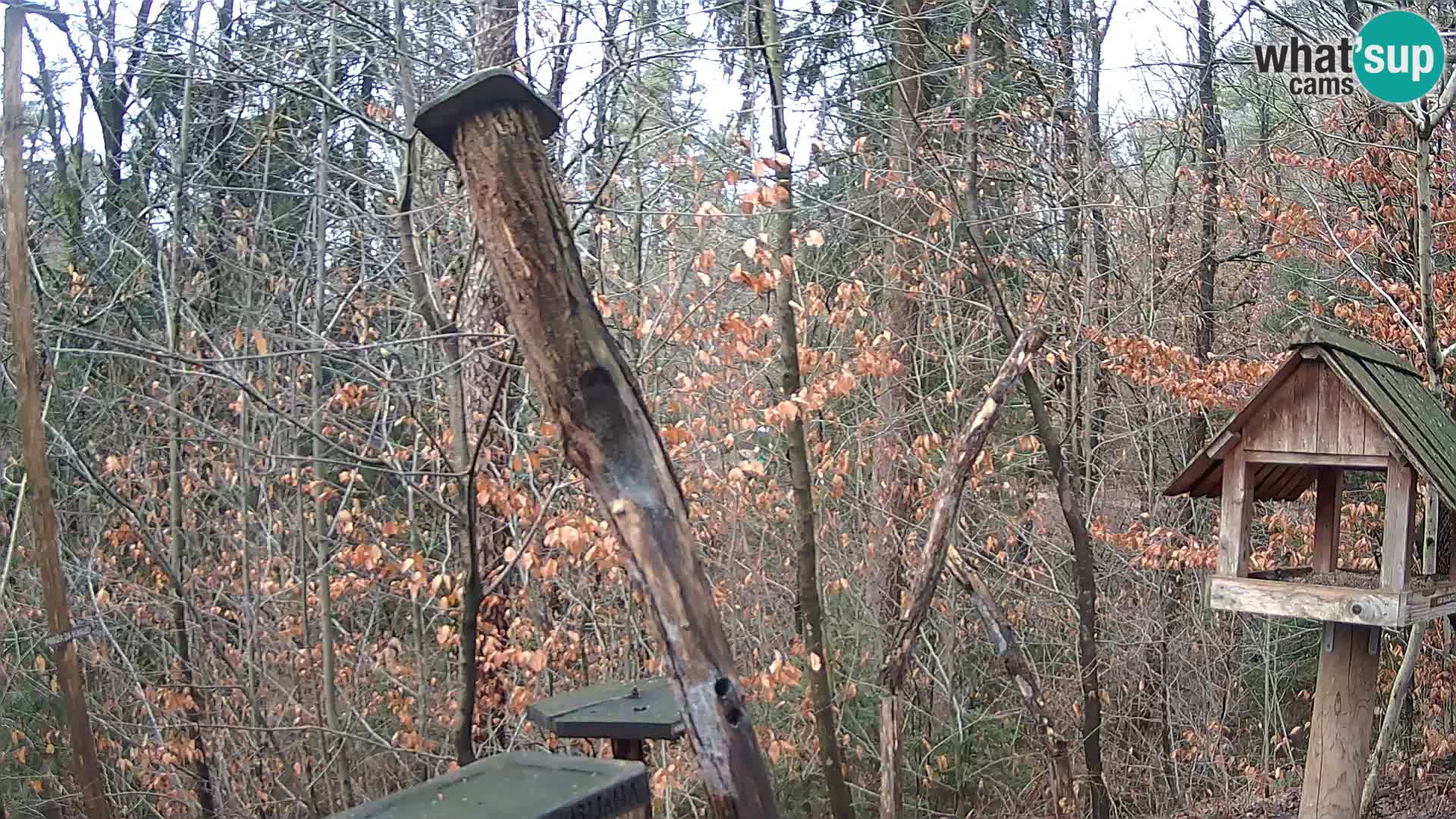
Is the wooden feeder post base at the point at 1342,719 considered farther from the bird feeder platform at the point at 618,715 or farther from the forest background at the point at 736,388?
the bird feeder platform at the point at 618,715

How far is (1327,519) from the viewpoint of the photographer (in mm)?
4387

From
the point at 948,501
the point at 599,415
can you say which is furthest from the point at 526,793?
the point at 948,501

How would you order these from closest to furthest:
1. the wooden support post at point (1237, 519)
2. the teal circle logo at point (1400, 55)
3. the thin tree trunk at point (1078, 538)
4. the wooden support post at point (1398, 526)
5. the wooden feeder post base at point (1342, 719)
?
the wooden support post at point (1398, 526) < the wooden support post at point (1237, 519) < the wooden feeder post base at point (1342, 719) < the teal circle logo at point (1400, 55) < the thin tree trunk at point (1078, 538)

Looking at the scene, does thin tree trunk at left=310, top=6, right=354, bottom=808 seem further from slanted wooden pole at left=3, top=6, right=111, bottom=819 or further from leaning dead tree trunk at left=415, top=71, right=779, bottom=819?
leaning dead tree trunk at left=415, top=71, right=779, bottom=819

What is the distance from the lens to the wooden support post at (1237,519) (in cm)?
412

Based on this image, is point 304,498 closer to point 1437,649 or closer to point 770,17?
point 770,17

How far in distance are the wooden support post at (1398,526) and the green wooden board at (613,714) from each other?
247 cm

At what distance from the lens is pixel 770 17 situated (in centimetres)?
600

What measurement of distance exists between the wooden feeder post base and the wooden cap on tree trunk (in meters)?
3.47

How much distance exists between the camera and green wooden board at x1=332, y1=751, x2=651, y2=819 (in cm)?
260

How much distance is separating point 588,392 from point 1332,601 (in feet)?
8.82

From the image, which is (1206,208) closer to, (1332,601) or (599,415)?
(1332,601)

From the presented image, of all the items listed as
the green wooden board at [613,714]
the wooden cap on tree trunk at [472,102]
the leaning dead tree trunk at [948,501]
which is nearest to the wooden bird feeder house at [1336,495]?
the leaning dead tree trunk at [948,501]

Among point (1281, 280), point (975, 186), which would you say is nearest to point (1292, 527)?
point (1281, 280)
